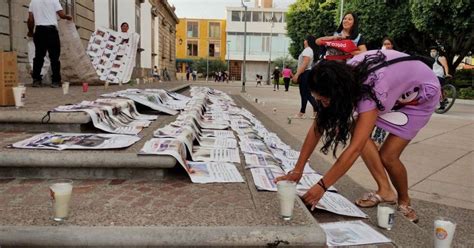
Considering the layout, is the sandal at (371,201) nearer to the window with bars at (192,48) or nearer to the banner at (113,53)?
the banner at (113,53)

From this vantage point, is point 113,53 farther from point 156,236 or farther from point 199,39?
point 199,39

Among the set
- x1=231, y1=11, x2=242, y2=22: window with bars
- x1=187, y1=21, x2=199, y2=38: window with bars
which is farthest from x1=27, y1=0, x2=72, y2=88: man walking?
x1=187, y1=21, x2=199, y2=38: window with bars

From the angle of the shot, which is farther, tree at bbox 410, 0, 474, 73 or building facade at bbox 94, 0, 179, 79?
building facade at bbox 94, 0, 179, 79

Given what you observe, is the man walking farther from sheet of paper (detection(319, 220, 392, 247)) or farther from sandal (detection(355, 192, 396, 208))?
sheet of paper (detection(319, 220, 392, 247))

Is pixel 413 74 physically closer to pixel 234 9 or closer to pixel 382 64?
pixel 382 64

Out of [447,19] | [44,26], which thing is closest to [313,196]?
[44,26]

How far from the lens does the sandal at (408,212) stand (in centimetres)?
315

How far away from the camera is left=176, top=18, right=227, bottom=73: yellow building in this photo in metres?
67.6

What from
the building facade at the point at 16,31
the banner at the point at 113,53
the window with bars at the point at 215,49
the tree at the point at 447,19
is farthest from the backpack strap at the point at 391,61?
the window with bars at the point at 215,49

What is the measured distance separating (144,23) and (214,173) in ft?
77.9

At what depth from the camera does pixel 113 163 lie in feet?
10.7

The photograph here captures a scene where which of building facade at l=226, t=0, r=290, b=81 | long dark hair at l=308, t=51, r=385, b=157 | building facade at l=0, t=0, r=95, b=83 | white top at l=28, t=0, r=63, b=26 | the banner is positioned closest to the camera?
long dark hair at l=308, t=51, r=385, b=157

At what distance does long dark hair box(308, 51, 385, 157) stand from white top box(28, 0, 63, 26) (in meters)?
6.75

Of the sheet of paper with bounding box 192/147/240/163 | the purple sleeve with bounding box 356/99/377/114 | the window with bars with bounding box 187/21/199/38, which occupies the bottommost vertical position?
the sheet of paper with bounding box 192/147/240/163
